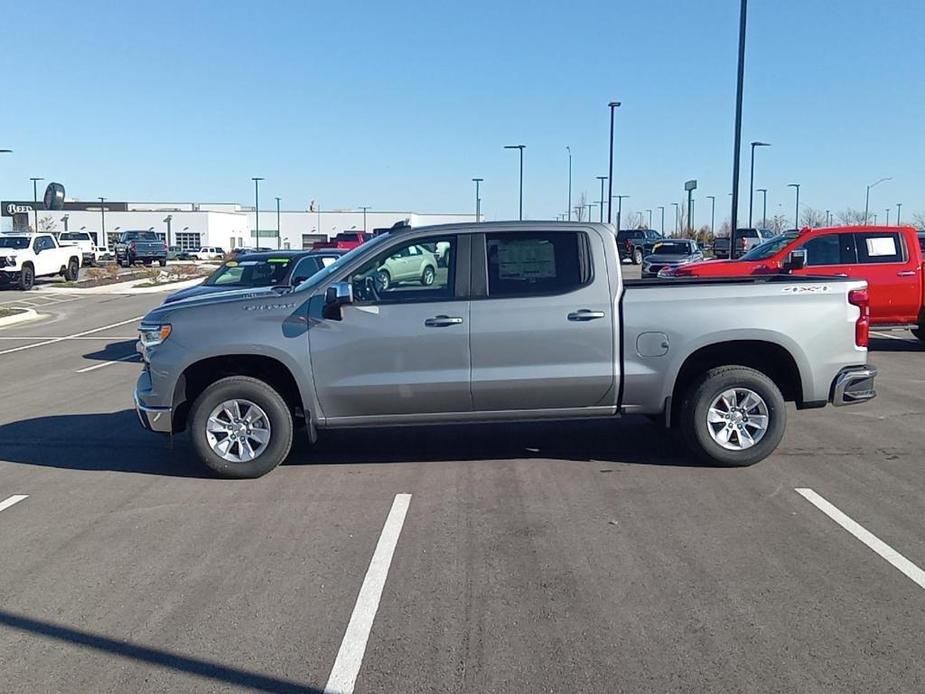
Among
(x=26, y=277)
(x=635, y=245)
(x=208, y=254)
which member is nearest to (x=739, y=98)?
(x=26, y=277)

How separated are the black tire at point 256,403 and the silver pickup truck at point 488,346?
1 cm

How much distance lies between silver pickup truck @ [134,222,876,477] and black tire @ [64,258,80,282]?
103 ft

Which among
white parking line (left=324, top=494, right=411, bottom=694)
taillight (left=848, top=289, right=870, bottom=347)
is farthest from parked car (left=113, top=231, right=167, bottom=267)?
taillight (left=848, top=289, right=870, bottom=347)

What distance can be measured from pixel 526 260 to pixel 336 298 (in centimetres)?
155

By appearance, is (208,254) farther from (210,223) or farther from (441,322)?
(441,322)

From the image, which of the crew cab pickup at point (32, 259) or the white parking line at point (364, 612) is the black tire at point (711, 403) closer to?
the white parking line at point (364, 612)

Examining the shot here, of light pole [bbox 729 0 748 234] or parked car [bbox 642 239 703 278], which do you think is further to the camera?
parked car [bbox 642 239 703 278]

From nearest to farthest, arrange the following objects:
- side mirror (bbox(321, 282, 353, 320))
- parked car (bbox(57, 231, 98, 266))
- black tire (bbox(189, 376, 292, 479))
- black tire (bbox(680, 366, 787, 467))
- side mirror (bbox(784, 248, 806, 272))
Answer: side mirror (bbox(321, 282, 353, 320)) → black tire (bbox(189, 376, 292, 479)) → black tire (bbox(680, 366, 787, 467)) → side mirror (bbox(784, 248, 806, 272)) → parked car (bbox(57, 231, 98, 266))

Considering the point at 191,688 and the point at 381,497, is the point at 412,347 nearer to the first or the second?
the point at 381,497

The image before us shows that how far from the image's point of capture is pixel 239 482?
24.6ft

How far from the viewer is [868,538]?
5902mm

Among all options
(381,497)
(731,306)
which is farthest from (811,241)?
(381,497)

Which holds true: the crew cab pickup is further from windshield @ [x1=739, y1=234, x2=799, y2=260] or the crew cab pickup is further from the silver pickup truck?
the silver pickup truck

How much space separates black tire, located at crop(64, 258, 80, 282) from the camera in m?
36.4
